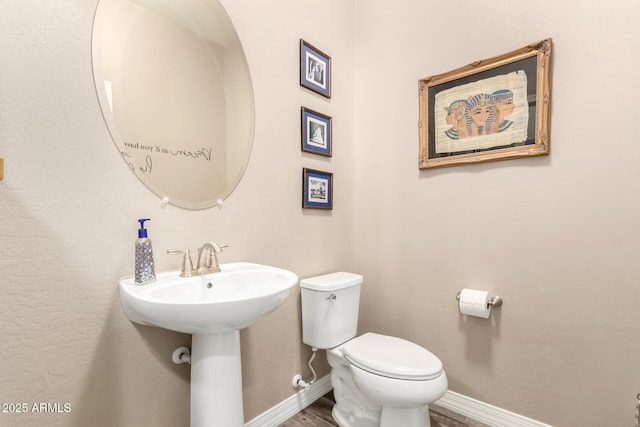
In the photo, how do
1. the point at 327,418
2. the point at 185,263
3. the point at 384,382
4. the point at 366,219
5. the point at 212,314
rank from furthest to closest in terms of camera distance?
1. the point at 366,219
2. the point at 327,418
3. the point at 384,382
4. the point at 185,263
5. the point at 212,314

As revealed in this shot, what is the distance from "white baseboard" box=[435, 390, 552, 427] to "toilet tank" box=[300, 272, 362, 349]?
2.11 feet

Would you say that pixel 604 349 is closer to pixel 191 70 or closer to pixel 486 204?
pixel 486 204

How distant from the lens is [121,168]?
1.00 m

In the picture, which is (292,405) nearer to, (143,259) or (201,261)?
(201,261)

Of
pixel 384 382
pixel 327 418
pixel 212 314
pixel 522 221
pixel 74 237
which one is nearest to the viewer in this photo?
pixel 212 314

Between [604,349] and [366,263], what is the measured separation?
1.15 metres

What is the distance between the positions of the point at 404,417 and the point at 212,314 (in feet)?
3.18

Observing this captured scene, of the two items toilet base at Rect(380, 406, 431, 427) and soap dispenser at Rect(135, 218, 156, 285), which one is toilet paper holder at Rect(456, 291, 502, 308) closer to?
toilet base at Rect(380, 406, 431, 427)

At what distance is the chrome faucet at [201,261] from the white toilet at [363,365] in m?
0.55

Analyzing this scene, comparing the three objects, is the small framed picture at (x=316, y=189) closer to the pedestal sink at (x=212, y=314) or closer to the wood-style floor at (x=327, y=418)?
the pedestal sink at (x=212, y=314)

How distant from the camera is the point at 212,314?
0.79 meters

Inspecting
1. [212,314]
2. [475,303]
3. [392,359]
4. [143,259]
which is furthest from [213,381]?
[475,303]

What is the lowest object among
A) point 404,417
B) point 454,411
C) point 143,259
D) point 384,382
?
point 454,411

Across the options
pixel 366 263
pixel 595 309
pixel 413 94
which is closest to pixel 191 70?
pixel 413 94
